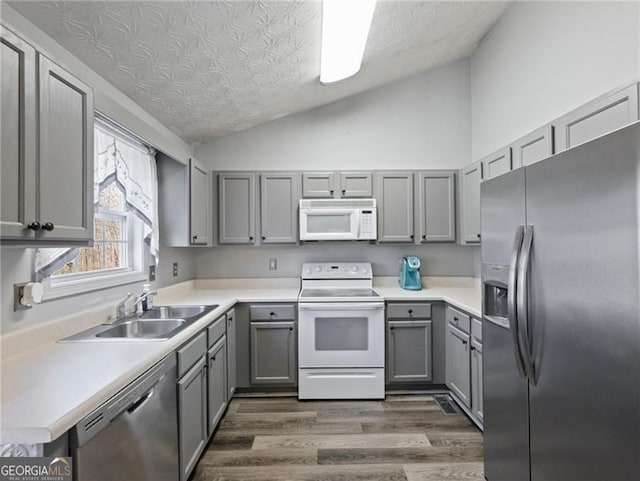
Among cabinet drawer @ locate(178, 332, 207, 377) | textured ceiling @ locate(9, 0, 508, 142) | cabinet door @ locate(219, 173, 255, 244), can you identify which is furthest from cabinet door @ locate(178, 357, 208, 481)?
textured ceiling @ locate(9, 0, 508, 142)

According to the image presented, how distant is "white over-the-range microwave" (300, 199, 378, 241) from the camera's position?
3.13 metres

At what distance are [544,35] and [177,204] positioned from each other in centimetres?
295

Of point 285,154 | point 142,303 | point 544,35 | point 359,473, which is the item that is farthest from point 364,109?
point 359,473

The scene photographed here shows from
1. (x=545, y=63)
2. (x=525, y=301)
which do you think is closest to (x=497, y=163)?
(x=545, y=63)

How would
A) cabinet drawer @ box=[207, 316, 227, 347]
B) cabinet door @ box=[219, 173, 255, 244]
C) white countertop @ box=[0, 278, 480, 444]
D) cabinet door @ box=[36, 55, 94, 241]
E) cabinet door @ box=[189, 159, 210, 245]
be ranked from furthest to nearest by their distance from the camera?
cabinet door @ box=[219, 173, 255, 244] → cabinet door @ box=[189, 159, 210, 245] → cabinet drawer @ box=[207, 316, 227, 347] → cabinet door @ box=[36, 55, 94, 241] → white countertop @ box=[0, 278, 480, 444]

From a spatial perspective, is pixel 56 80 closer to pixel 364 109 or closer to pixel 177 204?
pixel 177 204

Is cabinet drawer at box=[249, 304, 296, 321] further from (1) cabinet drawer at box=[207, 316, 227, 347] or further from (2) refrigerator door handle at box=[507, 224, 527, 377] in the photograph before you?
(2) refrigerator door handle at box=[507, 224, 527, 377]

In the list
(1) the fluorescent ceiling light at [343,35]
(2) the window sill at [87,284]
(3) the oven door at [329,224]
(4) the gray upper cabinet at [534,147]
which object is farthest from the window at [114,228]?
(4) the gray upper cabinet at [534,147]

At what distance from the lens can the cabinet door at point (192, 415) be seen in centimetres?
168

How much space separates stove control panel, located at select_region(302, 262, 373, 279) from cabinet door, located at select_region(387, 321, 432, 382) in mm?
643

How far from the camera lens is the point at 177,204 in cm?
268

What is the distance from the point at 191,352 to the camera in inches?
71.4

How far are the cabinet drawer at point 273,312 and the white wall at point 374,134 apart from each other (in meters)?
1.46

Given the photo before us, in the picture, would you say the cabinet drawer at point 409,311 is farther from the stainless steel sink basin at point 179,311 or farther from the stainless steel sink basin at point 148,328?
the stainless steel sink basin at point 148,328
